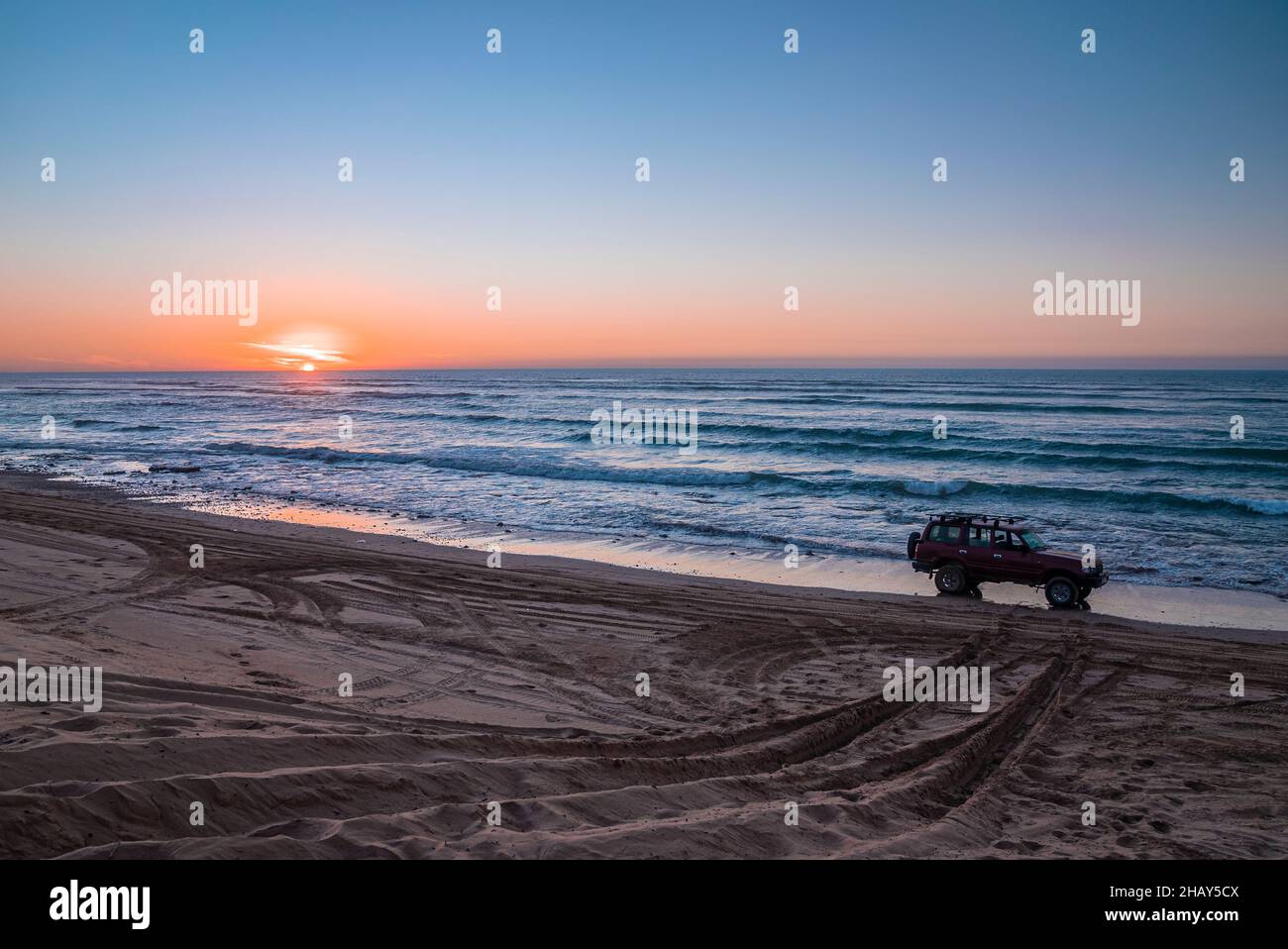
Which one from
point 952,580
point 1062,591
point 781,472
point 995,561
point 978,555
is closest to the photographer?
point 1062,591

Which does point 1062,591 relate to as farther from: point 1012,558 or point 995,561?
point 995,561

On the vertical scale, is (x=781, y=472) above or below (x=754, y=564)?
above

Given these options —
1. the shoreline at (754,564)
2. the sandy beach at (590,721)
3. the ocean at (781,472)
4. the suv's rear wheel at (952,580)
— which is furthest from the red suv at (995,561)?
the ocean at (781,472)

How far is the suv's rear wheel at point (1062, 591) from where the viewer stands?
17.4 meters

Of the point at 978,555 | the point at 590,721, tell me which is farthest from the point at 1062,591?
the point at 590,721

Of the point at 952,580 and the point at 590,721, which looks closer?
the point at 590,721

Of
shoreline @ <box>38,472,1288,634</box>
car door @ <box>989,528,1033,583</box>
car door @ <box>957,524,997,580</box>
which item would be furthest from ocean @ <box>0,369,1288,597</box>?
car door @ <box>989,528,1033,583</box>

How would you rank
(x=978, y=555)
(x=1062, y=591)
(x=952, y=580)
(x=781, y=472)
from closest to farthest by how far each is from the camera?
(x=1062, y=591), (x=978, y=555), (x=952, y=580), (x=781, y=472)

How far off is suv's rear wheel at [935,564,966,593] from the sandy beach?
0.92 metres

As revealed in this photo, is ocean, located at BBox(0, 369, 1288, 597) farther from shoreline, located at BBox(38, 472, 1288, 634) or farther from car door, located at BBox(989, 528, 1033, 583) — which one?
car door, located at BBox(989, 528, 1033, 583)

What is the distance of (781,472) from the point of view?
124ft

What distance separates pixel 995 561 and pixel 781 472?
1966 centimetres

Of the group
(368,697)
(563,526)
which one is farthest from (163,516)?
(368,697)
